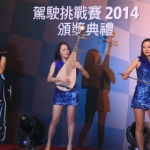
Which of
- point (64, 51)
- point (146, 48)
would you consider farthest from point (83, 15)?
point (146, 48)

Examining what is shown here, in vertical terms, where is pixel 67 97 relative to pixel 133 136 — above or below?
above

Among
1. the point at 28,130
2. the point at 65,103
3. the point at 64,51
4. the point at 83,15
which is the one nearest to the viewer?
the point at 65,103

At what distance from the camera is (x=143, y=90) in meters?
3.18

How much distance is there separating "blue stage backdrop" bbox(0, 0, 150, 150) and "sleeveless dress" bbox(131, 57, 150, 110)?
2.91 feet

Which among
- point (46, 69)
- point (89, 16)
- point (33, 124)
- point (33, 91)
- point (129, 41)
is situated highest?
point (89, 16)

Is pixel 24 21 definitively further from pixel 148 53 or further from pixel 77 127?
pixel 148 53

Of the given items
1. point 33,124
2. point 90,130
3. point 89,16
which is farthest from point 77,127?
point 89,16

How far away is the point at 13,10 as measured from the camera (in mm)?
4617

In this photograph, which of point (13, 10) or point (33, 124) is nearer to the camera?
point (33, 124)

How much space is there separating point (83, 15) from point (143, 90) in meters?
1.74

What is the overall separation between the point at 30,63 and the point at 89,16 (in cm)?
120

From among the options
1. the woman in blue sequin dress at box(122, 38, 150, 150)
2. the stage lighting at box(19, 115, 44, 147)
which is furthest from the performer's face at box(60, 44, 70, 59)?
the stage lighting at box(19, 115, 44, 147)

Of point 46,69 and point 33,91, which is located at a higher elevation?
point 46,69

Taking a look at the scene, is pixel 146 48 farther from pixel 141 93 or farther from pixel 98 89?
pixel 98 89
